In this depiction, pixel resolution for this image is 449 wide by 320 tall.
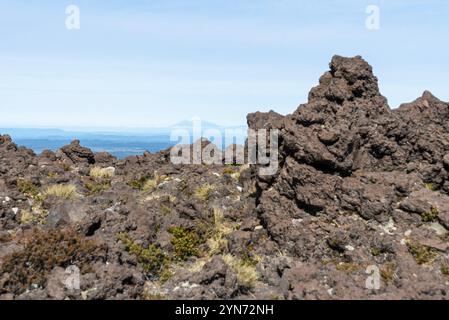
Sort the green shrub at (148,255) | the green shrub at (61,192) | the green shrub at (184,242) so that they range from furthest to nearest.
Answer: the green shrub at (61,192), the green shrub at (184,242), the green shrub at (148,255)

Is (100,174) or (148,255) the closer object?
(148,255)

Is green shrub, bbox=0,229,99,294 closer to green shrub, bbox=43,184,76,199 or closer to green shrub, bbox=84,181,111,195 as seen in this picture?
green shrub, bbox=43,184,76,199

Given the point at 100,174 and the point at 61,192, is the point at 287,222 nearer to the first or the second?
the point at 61,192

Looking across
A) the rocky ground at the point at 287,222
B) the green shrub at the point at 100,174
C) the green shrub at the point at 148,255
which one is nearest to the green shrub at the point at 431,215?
the rocky ground at the point at 287,222

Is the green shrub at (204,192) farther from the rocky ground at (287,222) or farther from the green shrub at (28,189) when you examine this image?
the green shrub at (28,189)

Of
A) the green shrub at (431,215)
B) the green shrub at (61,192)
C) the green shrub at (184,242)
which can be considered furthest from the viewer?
the green shrub at (61,192)

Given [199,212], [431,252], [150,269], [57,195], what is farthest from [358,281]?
[57,195]

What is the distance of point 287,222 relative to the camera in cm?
1611

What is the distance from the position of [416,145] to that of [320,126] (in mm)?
4416

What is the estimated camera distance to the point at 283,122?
1858 centimetres

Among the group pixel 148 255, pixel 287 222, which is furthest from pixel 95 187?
pixel 287 222

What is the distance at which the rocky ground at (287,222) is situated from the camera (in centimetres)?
1284

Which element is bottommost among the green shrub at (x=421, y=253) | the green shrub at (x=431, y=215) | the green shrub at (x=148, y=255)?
the green shrub at (x=148, y=255)
